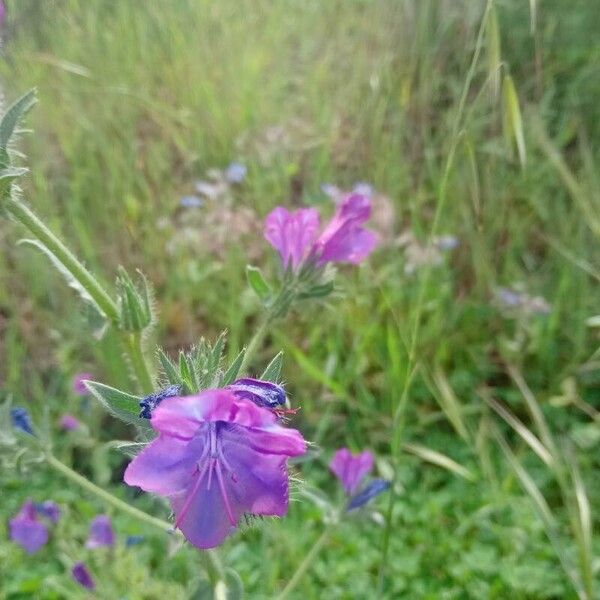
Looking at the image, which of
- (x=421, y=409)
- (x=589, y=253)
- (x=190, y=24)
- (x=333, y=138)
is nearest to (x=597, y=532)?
(x=421, y=409)

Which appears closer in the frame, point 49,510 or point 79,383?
point 49,510

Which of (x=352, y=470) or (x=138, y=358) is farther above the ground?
(x=138, y=358)

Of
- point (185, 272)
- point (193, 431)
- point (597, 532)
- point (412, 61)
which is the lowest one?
point (597, 532)

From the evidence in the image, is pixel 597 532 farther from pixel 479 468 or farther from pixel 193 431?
pixel 193 431

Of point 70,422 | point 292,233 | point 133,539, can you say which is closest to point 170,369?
point 292,233

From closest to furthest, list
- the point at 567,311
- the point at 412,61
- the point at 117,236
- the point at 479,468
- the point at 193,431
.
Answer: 1. the point at 193,431
2. the point at 479,468
3. the point at 567,311
4. the point at 117,236
5. the point at 412,61

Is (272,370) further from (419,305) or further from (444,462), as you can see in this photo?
(444,462)

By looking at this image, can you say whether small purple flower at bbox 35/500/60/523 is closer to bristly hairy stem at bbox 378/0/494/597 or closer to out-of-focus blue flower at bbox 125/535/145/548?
out-of-focus blue flower at bbox 125/535/145/548
